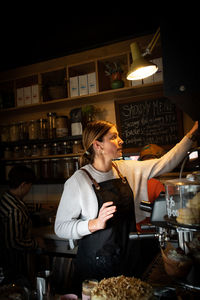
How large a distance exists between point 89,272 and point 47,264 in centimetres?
149

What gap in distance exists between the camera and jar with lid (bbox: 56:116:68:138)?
3.64m

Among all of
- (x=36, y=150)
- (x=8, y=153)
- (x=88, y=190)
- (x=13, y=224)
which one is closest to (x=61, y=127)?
(x=36, y=150)

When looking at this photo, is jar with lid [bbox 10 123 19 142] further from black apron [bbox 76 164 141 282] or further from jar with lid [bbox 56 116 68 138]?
black apron [bbox 76 164 141 282]

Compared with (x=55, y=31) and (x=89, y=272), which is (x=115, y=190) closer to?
(x=89, y=272)

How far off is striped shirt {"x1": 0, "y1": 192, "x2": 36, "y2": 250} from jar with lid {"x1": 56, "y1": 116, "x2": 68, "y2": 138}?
125 centimetres

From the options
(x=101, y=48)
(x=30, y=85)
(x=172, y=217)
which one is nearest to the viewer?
(x=172, y=217)

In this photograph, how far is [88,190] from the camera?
1.87 m

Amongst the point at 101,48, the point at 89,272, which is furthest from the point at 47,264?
the point at 101,48

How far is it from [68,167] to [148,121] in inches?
49.6

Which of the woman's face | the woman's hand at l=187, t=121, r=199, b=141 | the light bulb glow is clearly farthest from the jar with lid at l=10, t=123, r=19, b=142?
the woman's hand at l=187, t=121, r=199, b=141

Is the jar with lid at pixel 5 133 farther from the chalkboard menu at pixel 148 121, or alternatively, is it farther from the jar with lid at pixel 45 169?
the chalkboard menu at pixel 148 121

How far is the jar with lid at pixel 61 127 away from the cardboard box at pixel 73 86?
371 millimetres

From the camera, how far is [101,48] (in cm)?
365

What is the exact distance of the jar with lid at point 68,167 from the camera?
11.8 feet
